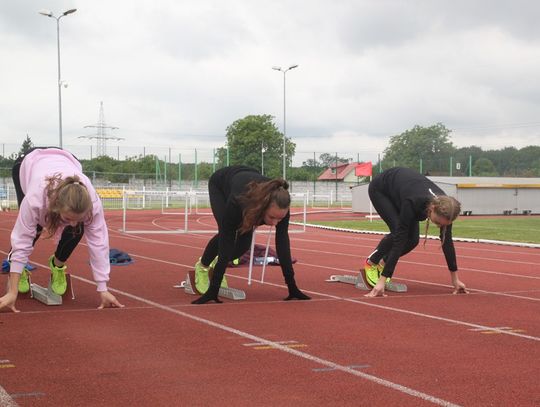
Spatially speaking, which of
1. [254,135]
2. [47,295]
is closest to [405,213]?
[47,295]

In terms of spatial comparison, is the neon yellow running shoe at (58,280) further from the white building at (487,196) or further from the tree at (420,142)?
the tree at (420,142)

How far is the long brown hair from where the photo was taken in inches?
258

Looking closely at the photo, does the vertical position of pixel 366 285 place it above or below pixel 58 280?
below

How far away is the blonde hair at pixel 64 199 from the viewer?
5.77m

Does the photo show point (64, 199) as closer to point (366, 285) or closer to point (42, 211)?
point (42, 211)

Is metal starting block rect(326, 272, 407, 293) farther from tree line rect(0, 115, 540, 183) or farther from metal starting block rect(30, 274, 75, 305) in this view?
tree line rect(0, 115, 540, 183)

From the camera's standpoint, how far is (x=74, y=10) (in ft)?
104

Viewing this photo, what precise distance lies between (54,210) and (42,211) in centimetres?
27

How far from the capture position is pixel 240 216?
6910 mm

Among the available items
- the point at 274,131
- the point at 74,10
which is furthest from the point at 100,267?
the point at 274,131

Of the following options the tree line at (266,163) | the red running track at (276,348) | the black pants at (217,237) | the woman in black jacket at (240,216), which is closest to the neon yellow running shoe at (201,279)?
the woman in black jacket at (240,216)

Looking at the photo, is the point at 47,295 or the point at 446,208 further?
the point at 446,208

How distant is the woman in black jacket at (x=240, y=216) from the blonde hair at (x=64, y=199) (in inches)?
54.5

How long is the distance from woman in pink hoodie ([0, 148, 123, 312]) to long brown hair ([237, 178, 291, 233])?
1.24m
